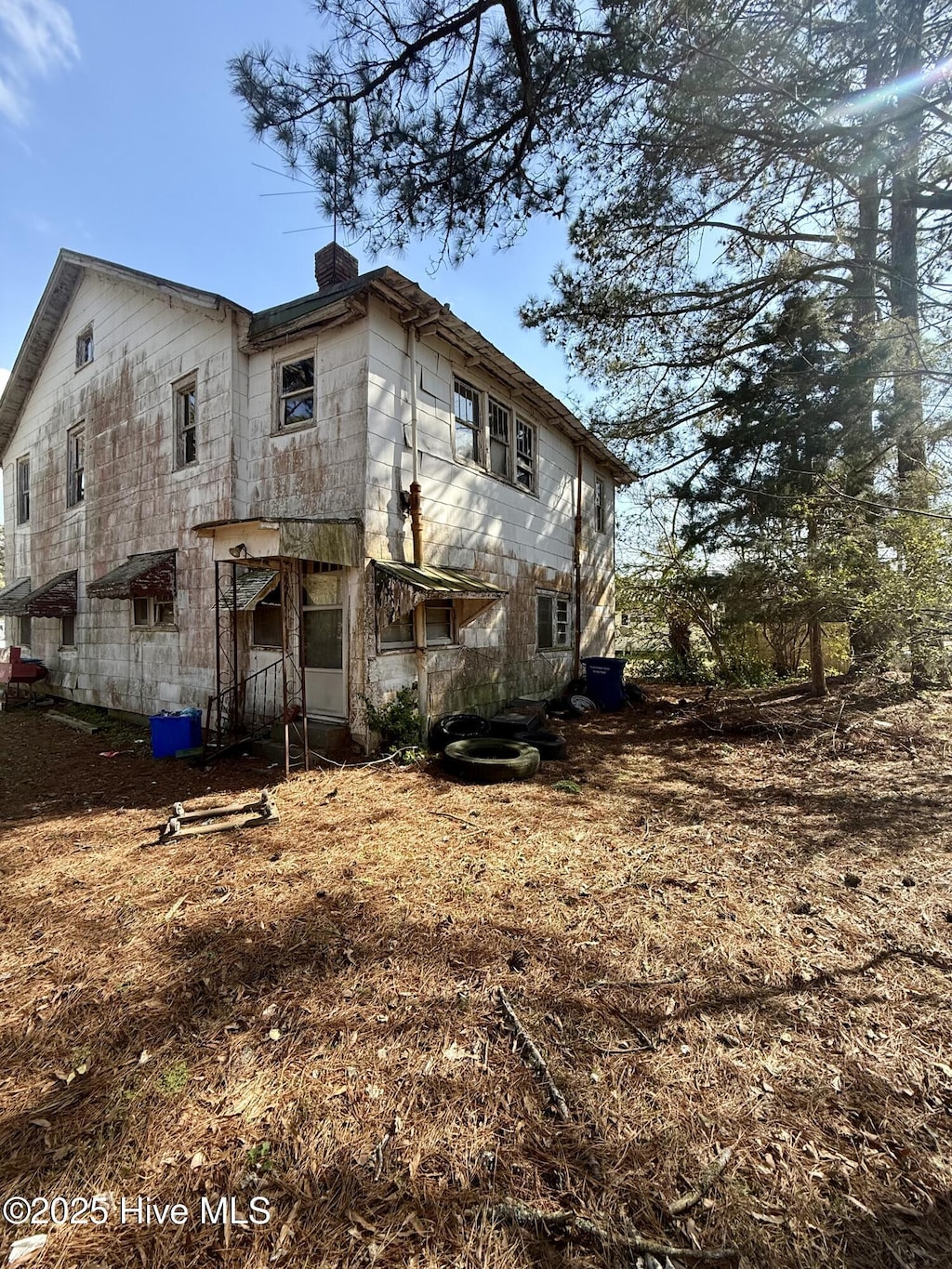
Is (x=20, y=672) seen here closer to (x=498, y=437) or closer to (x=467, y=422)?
(x=467, y=422)

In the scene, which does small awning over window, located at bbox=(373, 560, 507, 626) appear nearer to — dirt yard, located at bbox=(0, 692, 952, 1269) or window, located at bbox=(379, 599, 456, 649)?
window, located at bbox=(379, 599, 456, 649)

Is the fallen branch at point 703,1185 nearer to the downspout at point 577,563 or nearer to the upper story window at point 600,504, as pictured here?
the downspout at point 577,563

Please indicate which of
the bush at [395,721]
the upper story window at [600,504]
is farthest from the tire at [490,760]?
the upper story window at [600,504]

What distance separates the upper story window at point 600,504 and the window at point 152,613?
1023cm

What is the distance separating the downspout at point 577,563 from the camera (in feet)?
41.6

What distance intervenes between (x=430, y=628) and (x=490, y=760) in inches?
94.2

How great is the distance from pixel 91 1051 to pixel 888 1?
9134 mm

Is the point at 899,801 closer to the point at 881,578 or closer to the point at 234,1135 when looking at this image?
the point at 881,578

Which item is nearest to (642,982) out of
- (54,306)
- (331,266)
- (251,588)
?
(251,588)

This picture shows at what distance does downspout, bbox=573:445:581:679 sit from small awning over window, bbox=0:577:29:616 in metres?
12.2

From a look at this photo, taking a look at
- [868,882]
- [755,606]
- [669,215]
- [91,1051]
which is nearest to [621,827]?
[868,882]

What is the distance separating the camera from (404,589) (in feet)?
21.1

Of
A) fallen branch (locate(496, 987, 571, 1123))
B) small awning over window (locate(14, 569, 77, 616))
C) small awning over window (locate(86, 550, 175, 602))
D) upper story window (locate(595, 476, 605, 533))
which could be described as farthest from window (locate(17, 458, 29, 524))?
fallen branch (locate(496, 987, 571, 1123))

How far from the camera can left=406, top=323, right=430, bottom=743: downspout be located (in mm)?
7270
